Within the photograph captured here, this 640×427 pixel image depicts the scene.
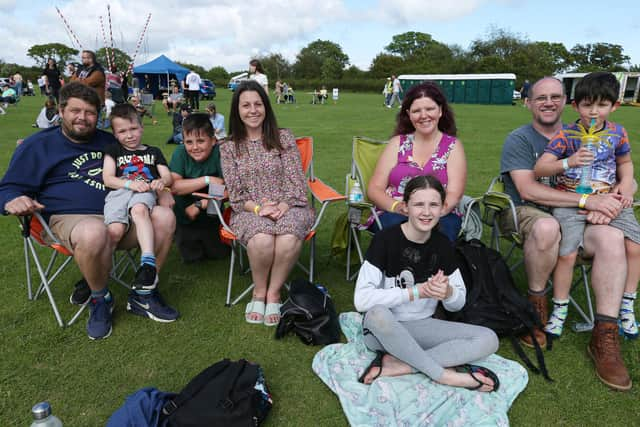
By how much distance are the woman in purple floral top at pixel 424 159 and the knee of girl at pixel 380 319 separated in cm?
87

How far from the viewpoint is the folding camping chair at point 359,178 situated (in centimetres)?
319

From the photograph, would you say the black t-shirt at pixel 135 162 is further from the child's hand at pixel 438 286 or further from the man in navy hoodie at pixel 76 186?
the child's hand at pixel 438 286

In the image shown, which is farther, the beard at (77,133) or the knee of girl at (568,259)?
the beard at (77,133)

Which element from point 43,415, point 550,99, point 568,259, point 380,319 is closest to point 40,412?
point 43,415

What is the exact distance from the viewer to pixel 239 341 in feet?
8.70

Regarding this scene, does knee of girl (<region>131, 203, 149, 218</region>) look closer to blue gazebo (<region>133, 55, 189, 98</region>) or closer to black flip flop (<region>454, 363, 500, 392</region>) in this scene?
black flip flop (<region>454, 363, 500, 392</region>)

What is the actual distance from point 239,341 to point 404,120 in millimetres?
1913

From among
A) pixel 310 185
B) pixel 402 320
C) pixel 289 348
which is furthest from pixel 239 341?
pixel 310 185

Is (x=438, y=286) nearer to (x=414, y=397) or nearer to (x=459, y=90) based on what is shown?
(x=414, y=397)

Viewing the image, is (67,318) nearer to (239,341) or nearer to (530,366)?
(239,341)

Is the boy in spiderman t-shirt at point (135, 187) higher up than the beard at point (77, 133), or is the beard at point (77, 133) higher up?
the beard at point (77, 133)

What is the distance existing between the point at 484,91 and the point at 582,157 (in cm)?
2896

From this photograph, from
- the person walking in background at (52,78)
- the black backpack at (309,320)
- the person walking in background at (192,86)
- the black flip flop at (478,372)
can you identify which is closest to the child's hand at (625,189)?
the black flip flop at (478,372)

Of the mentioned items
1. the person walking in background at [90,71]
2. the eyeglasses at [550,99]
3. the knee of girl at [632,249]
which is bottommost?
the knee of girl at [632,249]
